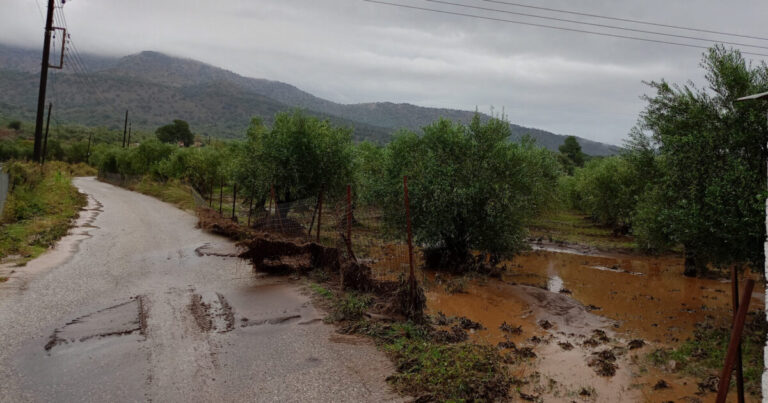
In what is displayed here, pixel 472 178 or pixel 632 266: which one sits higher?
pixel 472 178

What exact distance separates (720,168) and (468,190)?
286 inches

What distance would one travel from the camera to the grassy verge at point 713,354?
26.7 feet

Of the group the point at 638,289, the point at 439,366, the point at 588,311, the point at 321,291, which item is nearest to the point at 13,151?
the point at 321,291

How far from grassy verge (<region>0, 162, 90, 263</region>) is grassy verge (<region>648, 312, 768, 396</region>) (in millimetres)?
16971

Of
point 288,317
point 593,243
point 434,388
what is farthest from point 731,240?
point 593,243

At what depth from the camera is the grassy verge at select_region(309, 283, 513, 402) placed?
21.7ft

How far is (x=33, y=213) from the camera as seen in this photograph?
2225cm

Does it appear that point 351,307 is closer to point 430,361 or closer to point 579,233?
point 430,361

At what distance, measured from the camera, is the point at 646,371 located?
27.9ft

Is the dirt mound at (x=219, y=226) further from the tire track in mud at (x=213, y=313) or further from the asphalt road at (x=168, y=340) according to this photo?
the tire track in mud at (x=213, y=313)

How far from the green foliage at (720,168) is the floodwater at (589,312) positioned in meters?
2.52

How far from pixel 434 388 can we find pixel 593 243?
2692cm

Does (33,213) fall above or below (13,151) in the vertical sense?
below

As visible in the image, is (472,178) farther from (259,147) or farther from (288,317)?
(259,147)
